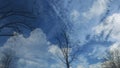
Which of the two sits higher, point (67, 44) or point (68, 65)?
point (67, 44)

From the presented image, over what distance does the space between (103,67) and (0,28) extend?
68.8 meters

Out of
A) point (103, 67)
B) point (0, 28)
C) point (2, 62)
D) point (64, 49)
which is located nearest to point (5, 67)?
point (2, 62)

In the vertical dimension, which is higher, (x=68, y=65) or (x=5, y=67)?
(x=5, y=67)

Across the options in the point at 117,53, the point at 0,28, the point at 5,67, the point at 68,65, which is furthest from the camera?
the point at 5,67

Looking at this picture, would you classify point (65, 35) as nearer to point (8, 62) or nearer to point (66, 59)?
point (66, 59)

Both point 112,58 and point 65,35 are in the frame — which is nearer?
point 65,35

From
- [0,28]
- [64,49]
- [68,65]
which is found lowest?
[0,28]

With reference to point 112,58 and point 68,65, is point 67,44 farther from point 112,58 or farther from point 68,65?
point 112,58

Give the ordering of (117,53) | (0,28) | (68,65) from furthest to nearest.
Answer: (117,53) < (68,65) < (0,28)

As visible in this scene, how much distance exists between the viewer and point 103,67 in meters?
85.3

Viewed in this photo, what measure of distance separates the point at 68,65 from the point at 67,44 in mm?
3632

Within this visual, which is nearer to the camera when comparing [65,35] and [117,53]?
[65,35]

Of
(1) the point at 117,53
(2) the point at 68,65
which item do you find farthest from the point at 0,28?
(1) the point at 117,53

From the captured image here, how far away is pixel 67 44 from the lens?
132ft
